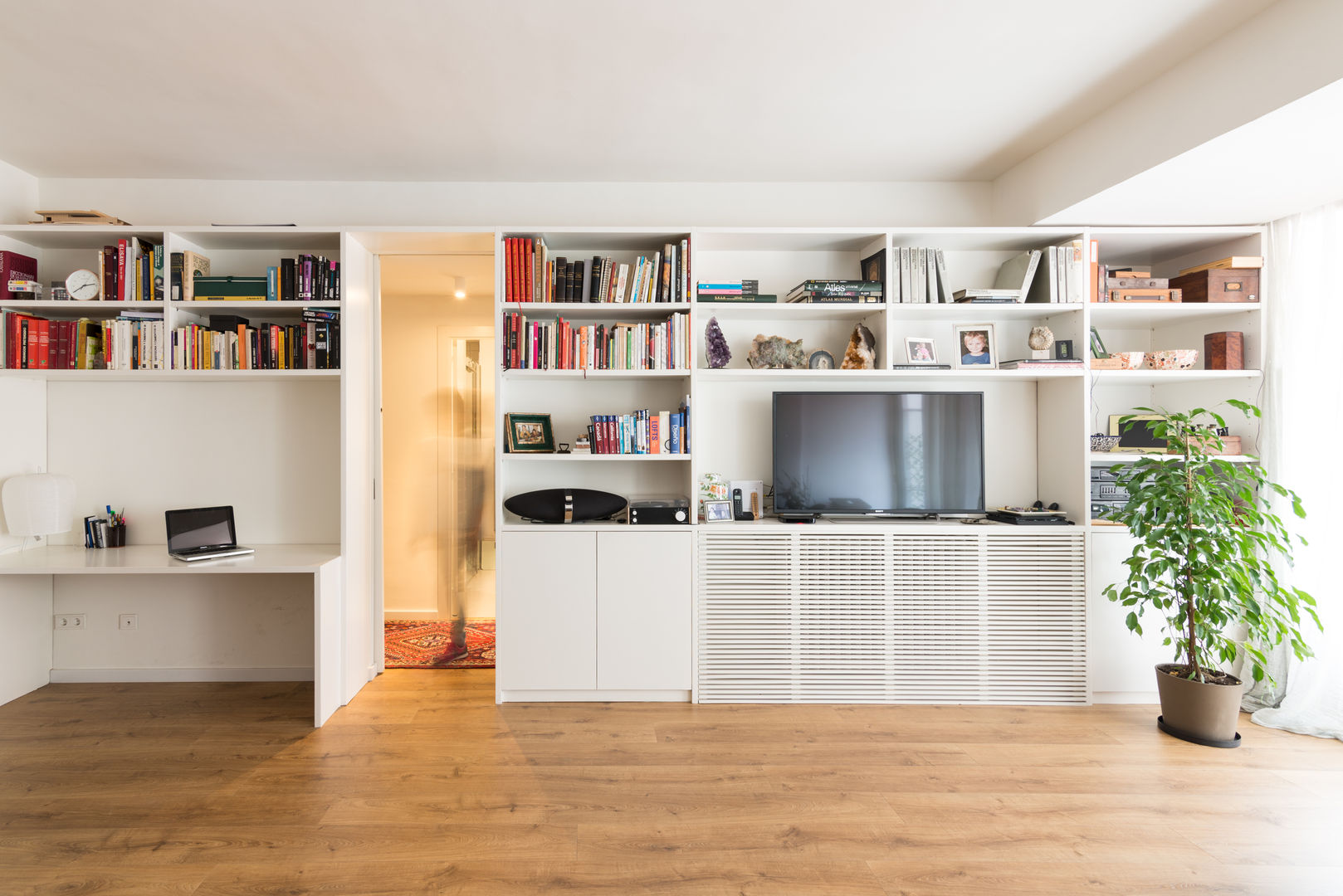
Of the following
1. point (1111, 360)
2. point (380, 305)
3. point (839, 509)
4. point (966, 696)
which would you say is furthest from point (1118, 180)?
point (380, 305)

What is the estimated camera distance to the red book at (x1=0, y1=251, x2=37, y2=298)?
331cm

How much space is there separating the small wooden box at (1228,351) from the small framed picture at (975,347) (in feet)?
3.34

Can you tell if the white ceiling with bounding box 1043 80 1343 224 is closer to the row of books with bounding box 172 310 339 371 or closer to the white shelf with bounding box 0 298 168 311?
the row of books with bounding box 172 310 339 371

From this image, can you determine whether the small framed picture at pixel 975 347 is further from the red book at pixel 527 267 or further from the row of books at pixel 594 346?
the red book at pixel 527 267

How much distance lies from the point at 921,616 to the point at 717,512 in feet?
3.65

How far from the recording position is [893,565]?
3.36 meters

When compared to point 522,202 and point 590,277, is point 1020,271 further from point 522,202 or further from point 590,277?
point 522,202

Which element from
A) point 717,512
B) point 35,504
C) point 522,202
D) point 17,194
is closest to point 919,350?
point 717,512

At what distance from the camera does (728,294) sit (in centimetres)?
343

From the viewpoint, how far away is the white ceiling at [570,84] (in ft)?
7.45

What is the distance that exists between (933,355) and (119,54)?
3648 millimetres

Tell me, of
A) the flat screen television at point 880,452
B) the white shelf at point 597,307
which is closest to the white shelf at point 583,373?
the white shelf at point 597,307

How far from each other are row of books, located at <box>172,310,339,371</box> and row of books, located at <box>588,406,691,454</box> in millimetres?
1361

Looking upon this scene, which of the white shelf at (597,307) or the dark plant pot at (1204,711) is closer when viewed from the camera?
the dark plant pot at (1204,711)
